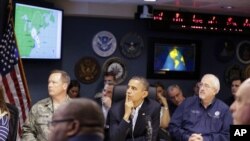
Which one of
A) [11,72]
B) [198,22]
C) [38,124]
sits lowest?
[38,124]

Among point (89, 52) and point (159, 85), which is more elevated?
point (89, 52)

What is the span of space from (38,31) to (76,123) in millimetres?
4241

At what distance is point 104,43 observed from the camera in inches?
249

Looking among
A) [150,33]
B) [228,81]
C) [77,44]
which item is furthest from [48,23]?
[228,81]

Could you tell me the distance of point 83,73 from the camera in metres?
6.18

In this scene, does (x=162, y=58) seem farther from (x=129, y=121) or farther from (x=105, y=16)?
(x=129, y=121)

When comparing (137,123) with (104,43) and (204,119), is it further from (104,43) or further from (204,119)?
(104,43)

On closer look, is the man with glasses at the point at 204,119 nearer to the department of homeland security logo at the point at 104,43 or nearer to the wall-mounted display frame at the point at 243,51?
the department of homeland security logo at the point at 104,43

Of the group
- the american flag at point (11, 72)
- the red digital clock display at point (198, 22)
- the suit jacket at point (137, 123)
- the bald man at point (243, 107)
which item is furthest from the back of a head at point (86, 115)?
the red digital clock display at point (198, 22)

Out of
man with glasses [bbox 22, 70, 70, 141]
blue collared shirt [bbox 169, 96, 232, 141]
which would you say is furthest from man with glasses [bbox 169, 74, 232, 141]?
man with glasses [bbox 22, 70, 70, 141]

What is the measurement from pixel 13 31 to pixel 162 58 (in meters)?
2.83

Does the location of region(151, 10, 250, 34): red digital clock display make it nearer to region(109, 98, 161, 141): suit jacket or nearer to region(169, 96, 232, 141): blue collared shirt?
region(169, 96, 232, 141): blue collared shirt

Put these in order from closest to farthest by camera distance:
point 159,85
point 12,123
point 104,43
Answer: point 12,123, point 159,85, point 104,43

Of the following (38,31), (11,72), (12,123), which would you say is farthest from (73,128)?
(38,31)
